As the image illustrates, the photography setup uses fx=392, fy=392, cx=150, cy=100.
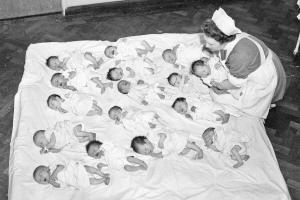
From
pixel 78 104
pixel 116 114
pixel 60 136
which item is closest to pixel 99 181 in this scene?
pixel 60 136

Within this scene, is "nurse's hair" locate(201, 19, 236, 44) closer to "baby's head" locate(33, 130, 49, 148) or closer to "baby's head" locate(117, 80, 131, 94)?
"baby's head" locate(117, 80, 131, 94)

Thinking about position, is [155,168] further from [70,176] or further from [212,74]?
[212,74]

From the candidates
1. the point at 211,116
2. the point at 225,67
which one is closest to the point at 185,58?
the point at 225,67

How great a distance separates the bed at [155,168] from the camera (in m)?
2.53

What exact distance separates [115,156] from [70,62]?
3.58 feet

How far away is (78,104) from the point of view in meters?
3.03

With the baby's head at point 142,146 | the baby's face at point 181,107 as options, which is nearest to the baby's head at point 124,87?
the baby's face at point 181,107

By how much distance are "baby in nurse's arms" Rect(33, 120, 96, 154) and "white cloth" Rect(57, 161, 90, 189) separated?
0.26 m

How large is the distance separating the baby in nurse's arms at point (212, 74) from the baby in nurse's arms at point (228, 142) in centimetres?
36

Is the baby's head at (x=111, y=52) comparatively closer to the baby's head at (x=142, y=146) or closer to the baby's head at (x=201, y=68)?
the baby's head at (x=201, y=68)

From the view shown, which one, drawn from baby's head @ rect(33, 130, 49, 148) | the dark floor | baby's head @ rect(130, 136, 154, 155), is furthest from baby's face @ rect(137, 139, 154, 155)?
the dark floor

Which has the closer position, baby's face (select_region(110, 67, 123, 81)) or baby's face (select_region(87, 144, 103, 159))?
baby's face (select_region(87, 144, 103, 159))

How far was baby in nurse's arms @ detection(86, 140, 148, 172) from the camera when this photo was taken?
267 centimetres

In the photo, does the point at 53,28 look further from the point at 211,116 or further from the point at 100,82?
the point at 211,116
